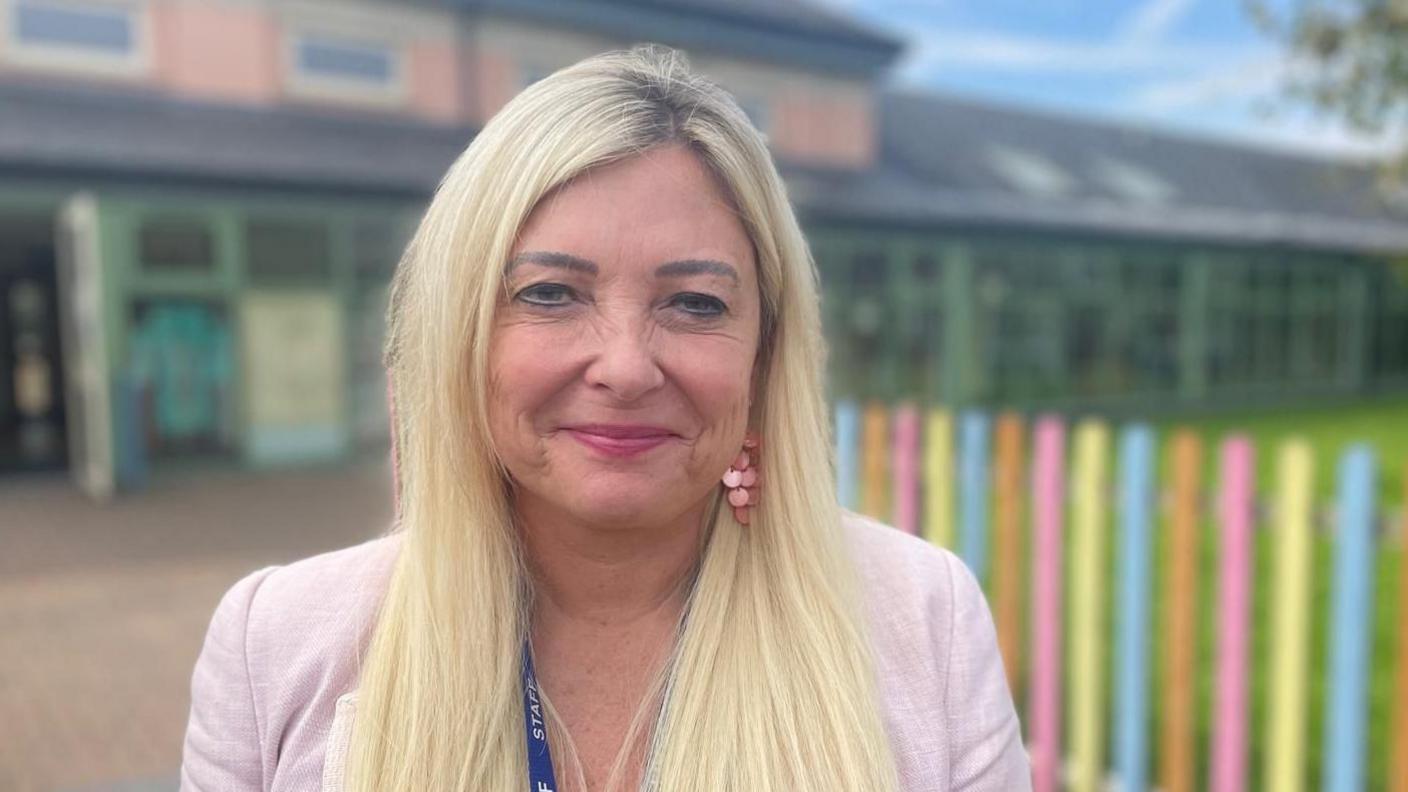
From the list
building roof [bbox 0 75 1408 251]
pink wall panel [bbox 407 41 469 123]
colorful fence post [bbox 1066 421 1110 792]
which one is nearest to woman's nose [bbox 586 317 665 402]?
colorful fence post [bbox 1066 421 1110 792]

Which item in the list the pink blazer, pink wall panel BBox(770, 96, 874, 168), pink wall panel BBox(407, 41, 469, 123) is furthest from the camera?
pink wall panel BBox(770, 96, 874, 168)

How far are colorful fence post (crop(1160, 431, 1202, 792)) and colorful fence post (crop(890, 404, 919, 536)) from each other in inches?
43.3

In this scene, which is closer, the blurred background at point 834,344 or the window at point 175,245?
the blurred background at point 834,344

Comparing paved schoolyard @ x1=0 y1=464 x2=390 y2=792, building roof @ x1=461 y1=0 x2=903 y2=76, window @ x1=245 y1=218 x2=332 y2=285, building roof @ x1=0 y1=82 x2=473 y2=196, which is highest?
building roof @ x1=461 y1=0 x2=903 y2=76

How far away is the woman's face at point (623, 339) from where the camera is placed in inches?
47.8

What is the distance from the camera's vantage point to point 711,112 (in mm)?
1289

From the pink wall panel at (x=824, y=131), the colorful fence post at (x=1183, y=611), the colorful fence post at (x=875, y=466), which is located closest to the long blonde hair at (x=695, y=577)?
the colorful fence post at (x=1183, y=611)

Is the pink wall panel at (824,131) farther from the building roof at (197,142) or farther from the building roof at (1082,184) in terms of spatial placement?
the building roof at (197,142)

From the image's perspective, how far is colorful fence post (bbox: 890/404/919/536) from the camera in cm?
434

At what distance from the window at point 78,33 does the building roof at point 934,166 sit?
35cm

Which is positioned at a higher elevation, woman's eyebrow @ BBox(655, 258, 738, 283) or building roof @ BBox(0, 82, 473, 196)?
building roof @ BBox(0, 82, 473, 196)

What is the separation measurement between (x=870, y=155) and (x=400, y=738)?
17302mm

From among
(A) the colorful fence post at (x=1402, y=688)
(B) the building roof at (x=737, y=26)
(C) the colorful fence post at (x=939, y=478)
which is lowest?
(A) the colorful fence post at (x=1402, y=688)

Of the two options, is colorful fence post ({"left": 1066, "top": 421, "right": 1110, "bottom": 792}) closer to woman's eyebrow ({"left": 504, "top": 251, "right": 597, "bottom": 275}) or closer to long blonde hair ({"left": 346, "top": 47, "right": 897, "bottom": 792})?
long blonde hair ({"left": 346, "top": 47, "right": 897, "bottom": 792})
